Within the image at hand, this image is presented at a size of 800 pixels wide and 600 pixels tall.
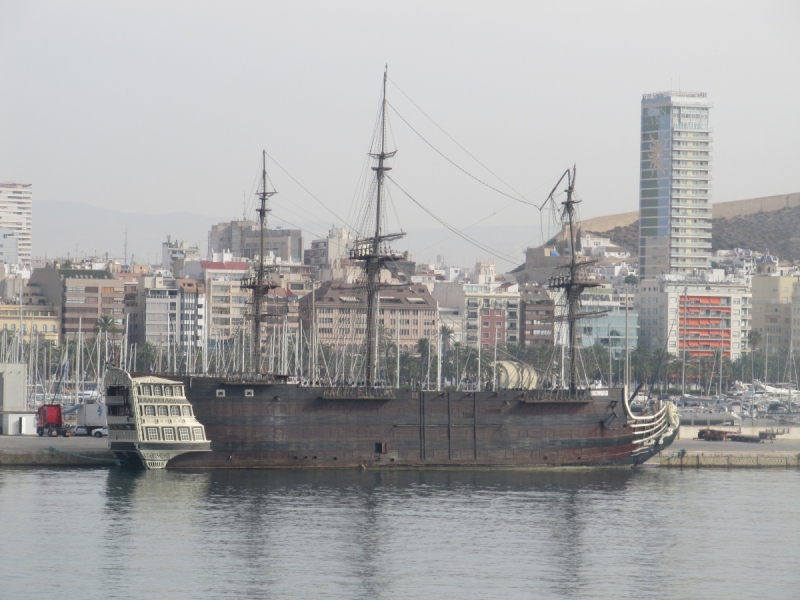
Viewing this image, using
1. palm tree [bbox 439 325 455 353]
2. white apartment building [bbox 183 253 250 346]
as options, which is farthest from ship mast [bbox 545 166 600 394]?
white apartment building [bbox 183 253 250 346]

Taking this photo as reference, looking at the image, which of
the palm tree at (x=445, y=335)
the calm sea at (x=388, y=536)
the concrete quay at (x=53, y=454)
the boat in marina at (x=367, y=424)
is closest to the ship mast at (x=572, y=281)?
the boat in marina at (x=367, y=424)

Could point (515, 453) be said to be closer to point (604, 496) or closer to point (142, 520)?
point (604, 496)

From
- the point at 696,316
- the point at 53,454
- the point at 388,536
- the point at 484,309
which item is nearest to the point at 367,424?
the point at 53,454

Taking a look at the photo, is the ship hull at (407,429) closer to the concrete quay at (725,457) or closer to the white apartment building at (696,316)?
the concrete quay at (725,457)

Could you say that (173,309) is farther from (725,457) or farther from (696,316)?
(725,457)

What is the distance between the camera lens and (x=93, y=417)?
7250cm

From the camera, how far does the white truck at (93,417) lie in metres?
72.4

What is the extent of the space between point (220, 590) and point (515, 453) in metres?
28.4

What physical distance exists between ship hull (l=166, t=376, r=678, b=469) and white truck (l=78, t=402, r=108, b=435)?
43.5 ft

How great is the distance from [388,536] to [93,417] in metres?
31.0

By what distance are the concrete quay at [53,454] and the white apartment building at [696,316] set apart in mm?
121501

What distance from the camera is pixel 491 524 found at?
48188 mm

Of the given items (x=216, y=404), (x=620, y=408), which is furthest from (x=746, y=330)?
(x=216, y=404)

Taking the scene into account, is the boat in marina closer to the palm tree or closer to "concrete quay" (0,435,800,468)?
"concrete quay" (0,435,800,468)
